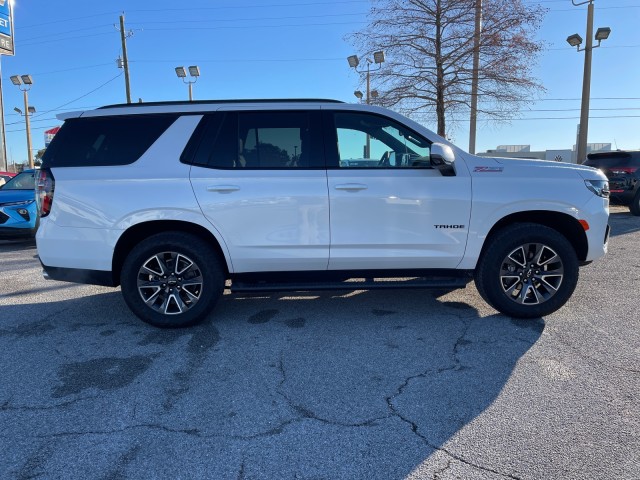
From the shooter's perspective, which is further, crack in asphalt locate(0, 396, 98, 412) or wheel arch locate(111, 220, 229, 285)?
wheel arch locate(111, 220, 229, 285)

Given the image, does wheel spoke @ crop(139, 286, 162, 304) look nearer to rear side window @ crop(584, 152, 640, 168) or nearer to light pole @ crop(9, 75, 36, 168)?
rear side window @ crop(584, 152, 640, 168)

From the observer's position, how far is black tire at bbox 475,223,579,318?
4.21 meters

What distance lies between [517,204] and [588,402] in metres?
1.87

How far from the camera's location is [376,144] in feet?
14.3

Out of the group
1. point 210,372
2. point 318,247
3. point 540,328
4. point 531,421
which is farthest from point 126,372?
point 540,328

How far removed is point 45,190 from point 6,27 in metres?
25.4

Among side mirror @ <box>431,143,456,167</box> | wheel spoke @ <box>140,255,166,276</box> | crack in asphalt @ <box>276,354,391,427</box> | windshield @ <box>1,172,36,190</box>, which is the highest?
side mirror @ <box>431,143,456,167</box>

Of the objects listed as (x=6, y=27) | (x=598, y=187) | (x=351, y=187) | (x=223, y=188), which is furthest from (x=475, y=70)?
(x=6, y=27)

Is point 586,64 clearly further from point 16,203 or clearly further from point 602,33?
point 16,203

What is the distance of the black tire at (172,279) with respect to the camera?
4102 millimetres

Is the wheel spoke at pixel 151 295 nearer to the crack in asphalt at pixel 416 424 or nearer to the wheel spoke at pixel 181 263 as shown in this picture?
the wheel spoke at pixel 181 263

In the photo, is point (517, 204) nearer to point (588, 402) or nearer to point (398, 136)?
point (398, 136)

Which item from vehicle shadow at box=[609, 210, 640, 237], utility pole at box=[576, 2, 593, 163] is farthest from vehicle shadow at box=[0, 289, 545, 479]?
utility pole at box=[576, 2, 593, 163]

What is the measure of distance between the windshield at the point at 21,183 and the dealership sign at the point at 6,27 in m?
17.8
